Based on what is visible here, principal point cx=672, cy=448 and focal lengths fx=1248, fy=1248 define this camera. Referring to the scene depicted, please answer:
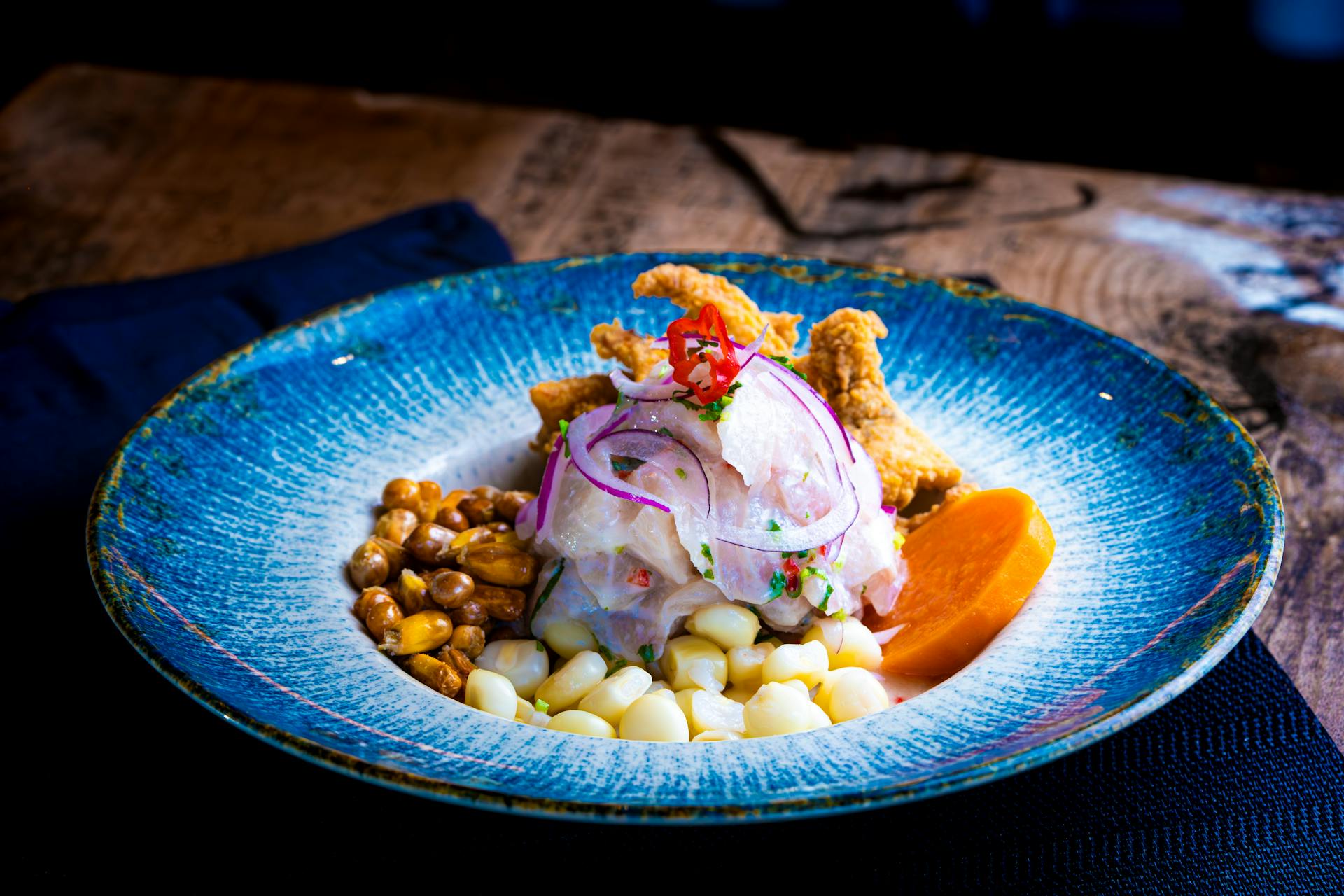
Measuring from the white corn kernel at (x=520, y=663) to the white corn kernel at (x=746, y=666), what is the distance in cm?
30

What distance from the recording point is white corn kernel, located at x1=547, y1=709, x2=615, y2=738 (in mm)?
1802

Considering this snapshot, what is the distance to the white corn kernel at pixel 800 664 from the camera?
192cm

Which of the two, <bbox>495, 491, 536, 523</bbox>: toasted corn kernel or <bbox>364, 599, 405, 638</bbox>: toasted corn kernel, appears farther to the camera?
<bbox>495, 491, 536, 523</bbox>: toasted corn kernel

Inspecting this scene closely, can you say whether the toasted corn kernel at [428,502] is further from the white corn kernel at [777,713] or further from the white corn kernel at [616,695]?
the white corn kernel at [777,713]

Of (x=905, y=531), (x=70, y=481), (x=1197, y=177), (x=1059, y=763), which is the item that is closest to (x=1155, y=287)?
(x=905, y=531)

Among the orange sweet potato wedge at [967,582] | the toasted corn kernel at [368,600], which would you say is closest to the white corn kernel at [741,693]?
the orange sweet potato wedge at [967,582]

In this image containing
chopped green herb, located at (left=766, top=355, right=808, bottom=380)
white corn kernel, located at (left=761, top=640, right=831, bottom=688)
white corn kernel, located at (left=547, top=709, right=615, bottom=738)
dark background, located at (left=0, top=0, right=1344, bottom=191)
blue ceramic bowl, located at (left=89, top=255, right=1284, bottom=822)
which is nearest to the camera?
blue ceramic bowl, located at (left=89, top=255, right=1284, bottom=822)

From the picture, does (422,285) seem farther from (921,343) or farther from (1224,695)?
(1224,695)

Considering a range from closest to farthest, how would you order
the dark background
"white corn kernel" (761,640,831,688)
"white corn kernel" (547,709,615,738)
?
"white corn kernel" (547,709,615,738) < "white corn kernel" (761,640,831,688) < the dark background

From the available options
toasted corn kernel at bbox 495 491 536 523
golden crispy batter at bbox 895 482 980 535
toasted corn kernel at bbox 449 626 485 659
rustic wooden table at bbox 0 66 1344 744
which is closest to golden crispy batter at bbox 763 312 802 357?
golden crispy batter at bbox 895 482 980 535

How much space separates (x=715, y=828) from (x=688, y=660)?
299 mm

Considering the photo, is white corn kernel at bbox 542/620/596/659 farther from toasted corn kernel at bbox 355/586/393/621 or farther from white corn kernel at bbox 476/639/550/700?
toasted corn kernel at bbox 355/586/393/621

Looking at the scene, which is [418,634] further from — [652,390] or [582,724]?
[652,390]

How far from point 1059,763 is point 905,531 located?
0.54m
